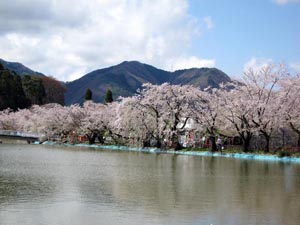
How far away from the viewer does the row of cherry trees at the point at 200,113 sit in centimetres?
3188

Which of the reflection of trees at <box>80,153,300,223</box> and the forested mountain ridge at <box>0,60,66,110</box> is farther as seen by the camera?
the forested mountain ridge at <box>0,60,66,110</box>

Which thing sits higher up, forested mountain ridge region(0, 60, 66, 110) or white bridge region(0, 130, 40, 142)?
forested mountain ridge region(0, 60, 66, 110)

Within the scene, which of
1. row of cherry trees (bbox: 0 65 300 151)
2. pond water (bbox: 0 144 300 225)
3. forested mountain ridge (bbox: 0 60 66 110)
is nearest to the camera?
pond water (bbox: 0 144 300 225)

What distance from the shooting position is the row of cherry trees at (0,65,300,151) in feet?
105

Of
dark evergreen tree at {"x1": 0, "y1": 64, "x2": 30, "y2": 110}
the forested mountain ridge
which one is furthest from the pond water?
the forested mountain ridge

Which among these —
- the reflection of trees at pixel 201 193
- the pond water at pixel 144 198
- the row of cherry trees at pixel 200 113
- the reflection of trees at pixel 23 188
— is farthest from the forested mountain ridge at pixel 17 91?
the reflection of trees at pixel 23 188

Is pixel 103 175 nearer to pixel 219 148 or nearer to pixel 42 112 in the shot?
pixel 219 148

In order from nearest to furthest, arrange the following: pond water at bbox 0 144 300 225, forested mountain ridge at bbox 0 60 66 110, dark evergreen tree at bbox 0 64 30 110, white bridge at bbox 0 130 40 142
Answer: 1. pond water at bbox 0 144 300 225
2. white bridge at bbox 0 130 40 142
3. dark evergreen tree at bbox 0 64 30 110
4. forested mountain ridge at bbox 0 60 66 110

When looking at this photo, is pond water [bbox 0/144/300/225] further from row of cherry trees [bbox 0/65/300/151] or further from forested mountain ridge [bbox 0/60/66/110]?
forested mountain ridge [bbox 0/60/66/110]

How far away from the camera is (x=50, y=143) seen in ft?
159

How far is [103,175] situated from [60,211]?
7.37 meters

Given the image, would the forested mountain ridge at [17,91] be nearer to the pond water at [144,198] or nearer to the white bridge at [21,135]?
the white bridge at [21,135]

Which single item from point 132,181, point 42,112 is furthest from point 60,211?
point 42,112

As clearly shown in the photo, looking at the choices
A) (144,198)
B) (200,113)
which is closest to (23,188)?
(144,198)
